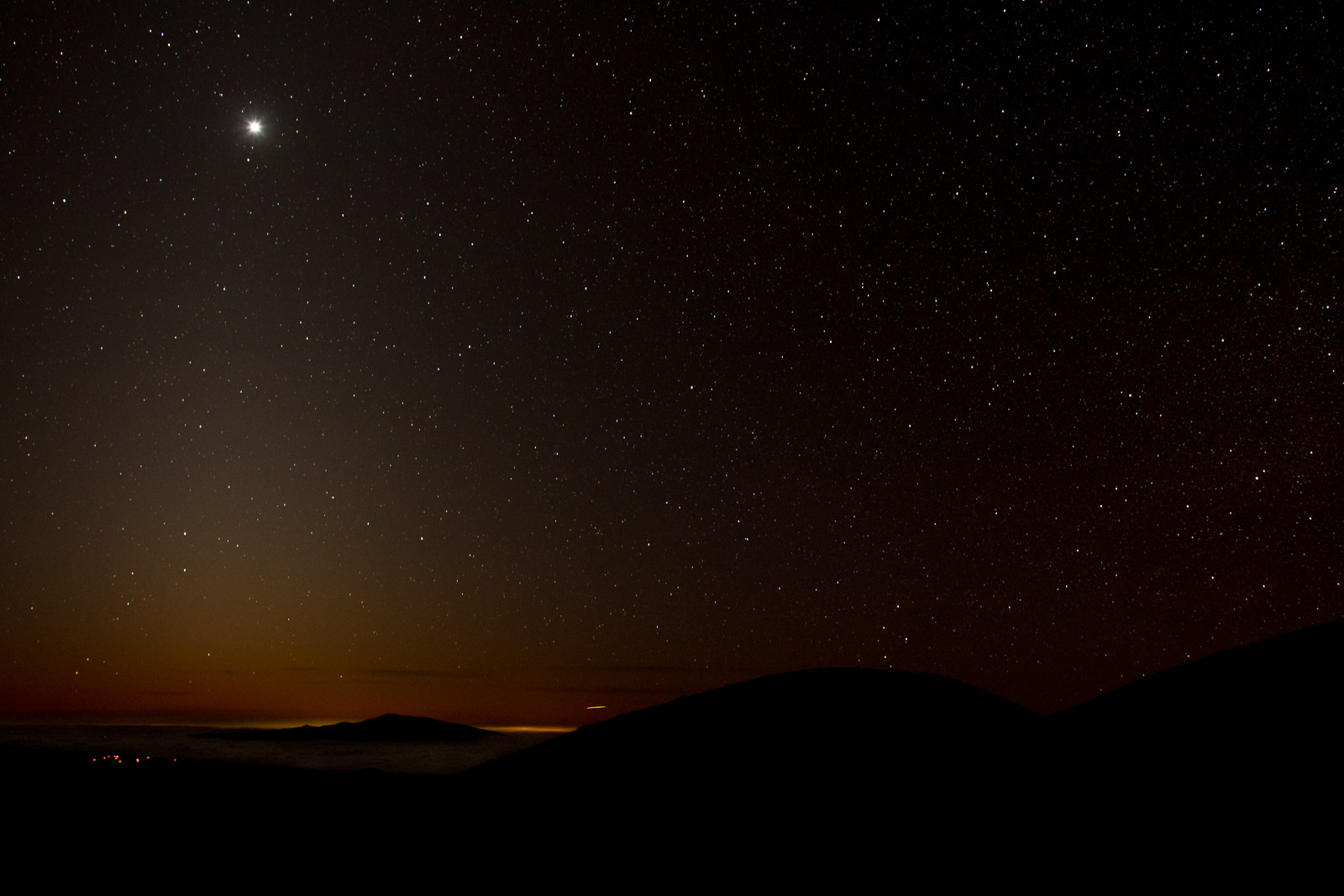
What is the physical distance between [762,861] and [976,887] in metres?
1.85

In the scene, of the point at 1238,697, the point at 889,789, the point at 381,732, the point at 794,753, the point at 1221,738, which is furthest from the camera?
the point at 381,732

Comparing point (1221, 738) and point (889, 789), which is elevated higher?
point (1221, 738)

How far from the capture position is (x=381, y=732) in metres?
58.2

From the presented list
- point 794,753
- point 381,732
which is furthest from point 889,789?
point 381,732

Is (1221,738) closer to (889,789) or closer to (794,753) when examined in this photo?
(889,789)

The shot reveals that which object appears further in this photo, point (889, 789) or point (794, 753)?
point (794, 753)

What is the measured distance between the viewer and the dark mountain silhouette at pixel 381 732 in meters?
52.4

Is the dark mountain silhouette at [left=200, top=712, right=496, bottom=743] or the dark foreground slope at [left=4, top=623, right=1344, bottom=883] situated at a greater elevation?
the dark foreground slope at [left=4, top=623, right=1344, bottom=883]

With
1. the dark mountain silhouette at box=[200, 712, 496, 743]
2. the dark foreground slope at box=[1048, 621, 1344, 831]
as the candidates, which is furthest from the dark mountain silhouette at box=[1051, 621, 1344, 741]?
the dark mountain silhouette at box=[200, 712, 496, 743]

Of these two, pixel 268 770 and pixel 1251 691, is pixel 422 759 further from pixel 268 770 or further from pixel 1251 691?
pixel 1251 691

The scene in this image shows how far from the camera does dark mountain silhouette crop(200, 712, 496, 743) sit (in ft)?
172

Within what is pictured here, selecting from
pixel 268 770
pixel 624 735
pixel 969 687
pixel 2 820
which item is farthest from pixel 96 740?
pixel 969 687

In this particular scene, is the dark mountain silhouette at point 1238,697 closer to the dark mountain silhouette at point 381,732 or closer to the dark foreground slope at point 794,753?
the dark foreground slope at point 794,753

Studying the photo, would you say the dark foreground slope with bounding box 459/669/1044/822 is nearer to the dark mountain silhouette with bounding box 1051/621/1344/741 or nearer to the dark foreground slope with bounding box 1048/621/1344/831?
the dark foreground slope with bounding box 1048/621/1344/831
